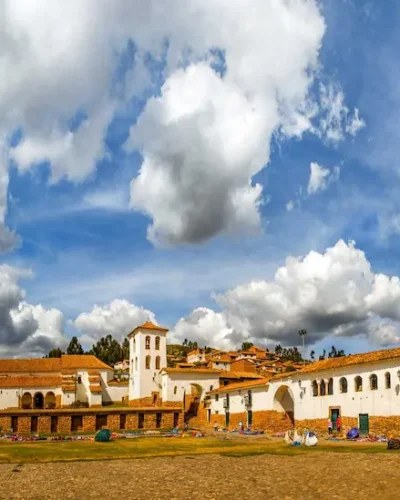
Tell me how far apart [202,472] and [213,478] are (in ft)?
5.28

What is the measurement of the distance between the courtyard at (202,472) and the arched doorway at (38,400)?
43.4 m

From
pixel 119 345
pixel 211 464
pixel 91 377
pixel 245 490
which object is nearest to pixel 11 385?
pixel 91 377

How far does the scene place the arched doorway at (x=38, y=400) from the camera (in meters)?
68.8

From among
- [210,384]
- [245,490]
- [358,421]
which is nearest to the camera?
[245,490]

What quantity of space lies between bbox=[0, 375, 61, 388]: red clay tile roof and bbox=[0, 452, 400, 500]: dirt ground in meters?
49.2

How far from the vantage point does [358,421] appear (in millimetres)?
34781

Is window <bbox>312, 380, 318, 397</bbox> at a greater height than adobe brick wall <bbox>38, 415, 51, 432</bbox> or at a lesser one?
greater

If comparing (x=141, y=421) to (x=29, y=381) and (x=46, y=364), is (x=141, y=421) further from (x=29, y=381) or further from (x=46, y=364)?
(x=46, y=364)

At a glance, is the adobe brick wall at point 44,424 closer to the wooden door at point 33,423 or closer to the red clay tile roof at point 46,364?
the wooden door at point 33,423

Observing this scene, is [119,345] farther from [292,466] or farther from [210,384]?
[292,466]

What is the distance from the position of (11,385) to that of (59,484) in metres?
55.7

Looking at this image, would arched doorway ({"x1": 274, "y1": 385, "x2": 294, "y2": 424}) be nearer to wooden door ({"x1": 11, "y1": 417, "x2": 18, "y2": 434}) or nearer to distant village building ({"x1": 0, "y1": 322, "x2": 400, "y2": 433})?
distant village building ({"x1": 0, "y1": 322, "x2": 400, "y2": 433})

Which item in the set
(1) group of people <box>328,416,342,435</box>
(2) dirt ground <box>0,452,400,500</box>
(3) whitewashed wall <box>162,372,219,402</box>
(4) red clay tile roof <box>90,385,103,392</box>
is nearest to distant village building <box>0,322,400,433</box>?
(4) red clay tile roof <box>90,385,103,392</box>

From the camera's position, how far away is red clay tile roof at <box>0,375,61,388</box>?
67875 mm
